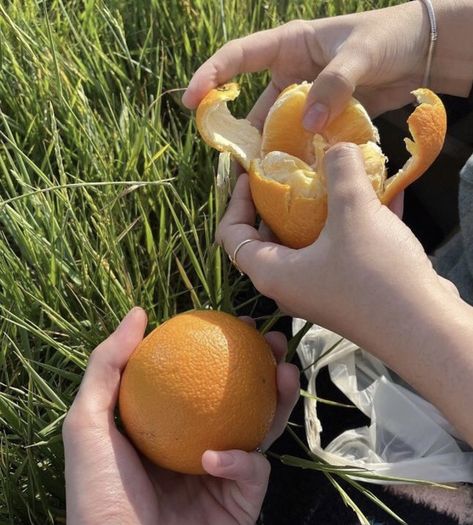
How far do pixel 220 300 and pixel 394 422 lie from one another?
0.40 meters

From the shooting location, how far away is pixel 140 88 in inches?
55.7

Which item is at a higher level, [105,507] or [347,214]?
[347,214]

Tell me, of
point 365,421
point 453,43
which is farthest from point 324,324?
point 453,43

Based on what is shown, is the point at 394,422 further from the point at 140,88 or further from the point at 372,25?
the point at 140,88

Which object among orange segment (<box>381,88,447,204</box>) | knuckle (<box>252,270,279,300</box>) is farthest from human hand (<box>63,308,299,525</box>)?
orange segment (<box>381,88,447,204</box>)

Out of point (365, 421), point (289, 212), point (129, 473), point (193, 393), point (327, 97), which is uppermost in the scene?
point (327, 97)

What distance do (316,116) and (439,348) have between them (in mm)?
373

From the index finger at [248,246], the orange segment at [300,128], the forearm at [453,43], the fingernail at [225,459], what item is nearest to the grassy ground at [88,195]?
the index finger at [248,246]

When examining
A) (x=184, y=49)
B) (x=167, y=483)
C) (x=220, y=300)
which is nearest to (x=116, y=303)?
(x=220, y=300)

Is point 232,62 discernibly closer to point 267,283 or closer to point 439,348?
point 267,283

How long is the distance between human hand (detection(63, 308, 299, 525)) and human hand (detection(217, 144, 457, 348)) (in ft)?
0.39

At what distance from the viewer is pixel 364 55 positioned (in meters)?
1.07

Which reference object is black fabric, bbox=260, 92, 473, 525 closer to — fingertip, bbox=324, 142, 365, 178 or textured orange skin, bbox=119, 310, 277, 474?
textured orange skin, bbox=119, 310, 277, 474

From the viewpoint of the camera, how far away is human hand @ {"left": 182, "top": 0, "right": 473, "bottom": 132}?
3.61ft
